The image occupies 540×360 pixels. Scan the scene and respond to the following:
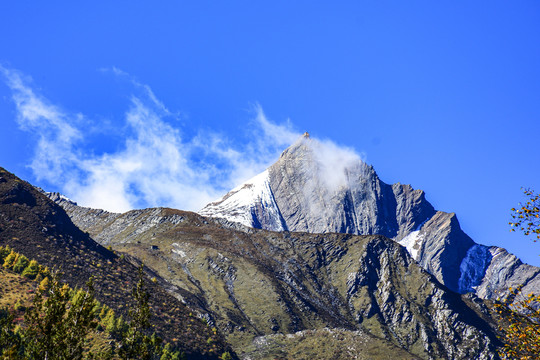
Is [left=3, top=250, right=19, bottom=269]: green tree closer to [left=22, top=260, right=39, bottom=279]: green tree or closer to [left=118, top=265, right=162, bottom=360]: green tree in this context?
[left=22, top=260, right=39, bottom=279]: green tree

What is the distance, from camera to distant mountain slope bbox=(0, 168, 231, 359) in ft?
456

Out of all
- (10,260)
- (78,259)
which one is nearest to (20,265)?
(10,260)

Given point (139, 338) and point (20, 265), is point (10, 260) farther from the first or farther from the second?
point (139, 338)

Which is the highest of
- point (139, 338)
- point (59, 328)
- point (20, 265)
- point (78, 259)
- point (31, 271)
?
point (78, 259)

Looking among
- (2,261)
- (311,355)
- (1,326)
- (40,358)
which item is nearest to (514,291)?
(40,358)

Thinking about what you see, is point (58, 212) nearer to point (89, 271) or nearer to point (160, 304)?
point (89, 271)

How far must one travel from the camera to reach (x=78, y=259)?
512 ft

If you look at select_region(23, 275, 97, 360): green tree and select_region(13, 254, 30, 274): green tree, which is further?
select_region(13, 254, 30, 274): green tree

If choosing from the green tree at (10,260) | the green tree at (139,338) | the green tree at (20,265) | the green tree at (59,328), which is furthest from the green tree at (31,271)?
the green tree at (139,338)

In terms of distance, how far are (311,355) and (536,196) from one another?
179 meters

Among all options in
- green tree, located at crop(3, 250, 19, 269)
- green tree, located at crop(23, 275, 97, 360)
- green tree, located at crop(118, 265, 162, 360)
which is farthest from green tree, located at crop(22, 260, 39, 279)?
green tree, located at crop(118, 265, 162, 360)

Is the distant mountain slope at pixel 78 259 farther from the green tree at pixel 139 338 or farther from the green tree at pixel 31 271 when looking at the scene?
the green tree at pixel 139 338

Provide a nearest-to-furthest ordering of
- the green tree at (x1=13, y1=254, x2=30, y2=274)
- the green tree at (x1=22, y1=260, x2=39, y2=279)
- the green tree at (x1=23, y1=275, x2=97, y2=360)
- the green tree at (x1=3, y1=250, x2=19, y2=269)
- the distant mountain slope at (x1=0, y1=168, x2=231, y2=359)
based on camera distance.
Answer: the green tree at (x1=23, y1=275, x2=97, y2=360) < the green tree at (x1=22, y1=260, x2=39, y2=279) < the green tree at (x1=3, y1=250, x2=19, y2=269) < the green tree at (x1=13, y1=254, x2=30, y2=274) < the distant mountain slope at (x1=0, y1=168, x2=231, y2=359)

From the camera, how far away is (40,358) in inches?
1184
